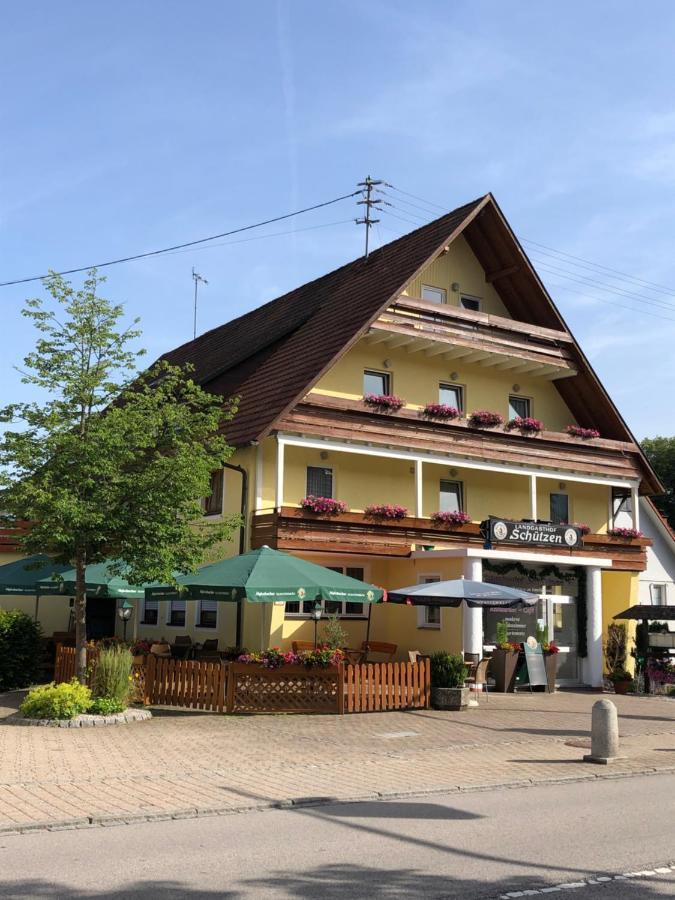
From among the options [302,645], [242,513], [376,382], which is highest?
[376,382]

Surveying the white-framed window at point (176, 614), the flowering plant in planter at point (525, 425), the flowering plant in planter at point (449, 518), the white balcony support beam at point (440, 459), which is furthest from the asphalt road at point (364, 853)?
the flowering plant in planter at point (525, 425)

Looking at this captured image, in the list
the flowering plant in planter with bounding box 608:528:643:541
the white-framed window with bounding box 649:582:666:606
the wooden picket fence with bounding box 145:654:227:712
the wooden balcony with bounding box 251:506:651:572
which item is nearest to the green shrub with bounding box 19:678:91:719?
the wooden picket fence with bounding box 145:654:227:712

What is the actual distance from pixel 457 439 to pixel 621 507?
318 inches

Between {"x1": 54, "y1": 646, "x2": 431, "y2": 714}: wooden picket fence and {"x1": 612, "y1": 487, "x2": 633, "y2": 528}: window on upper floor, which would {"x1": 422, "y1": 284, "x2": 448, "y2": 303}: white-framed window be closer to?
{"x1": 612, "y1": 487, "x2": 633, "y2": 528}: window on upper floor

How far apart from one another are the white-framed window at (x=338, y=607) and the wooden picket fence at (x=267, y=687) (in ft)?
18.0

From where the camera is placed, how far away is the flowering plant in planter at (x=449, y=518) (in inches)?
1070

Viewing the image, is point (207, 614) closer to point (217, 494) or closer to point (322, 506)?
point (217, 494)

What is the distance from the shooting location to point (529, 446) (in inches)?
1171

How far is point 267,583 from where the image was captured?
749 inches

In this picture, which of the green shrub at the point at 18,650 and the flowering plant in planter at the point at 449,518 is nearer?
the green shrub at the point at 18,650

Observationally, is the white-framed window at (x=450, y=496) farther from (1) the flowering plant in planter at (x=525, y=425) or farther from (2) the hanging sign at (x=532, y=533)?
(2) the hanging sign at (x=532, y=533)

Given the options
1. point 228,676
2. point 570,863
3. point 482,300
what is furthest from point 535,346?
point 570,863

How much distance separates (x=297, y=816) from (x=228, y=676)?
9131mm

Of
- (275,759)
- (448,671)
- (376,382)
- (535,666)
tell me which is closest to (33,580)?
(448,671)
